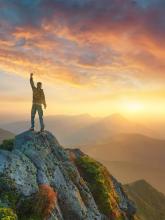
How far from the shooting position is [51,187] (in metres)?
24.1

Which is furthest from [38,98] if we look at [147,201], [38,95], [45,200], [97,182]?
[147,201]

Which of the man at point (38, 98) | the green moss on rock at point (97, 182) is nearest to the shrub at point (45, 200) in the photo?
the green moss on rock at point (97, 182)

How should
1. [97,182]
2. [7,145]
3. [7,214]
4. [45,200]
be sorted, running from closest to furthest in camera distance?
1. [7,214]
2. [45,200]
3. [97,182]
4. [7,145]

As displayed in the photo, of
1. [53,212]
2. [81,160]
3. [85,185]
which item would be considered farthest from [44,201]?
[81,160]

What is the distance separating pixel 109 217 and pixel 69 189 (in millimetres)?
5213

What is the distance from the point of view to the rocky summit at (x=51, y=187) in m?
20.9

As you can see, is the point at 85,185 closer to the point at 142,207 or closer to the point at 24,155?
the point at 24,155

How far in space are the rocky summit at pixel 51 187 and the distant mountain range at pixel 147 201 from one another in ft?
173

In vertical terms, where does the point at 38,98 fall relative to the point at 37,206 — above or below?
above

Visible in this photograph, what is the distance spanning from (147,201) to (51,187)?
90.7m

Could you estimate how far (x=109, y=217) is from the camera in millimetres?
28203

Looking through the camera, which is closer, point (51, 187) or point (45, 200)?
point (45, 200)

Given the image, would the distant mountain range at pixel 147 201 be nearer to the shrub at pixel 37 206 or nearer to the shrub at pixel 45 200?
the shrub at pixel 45 200

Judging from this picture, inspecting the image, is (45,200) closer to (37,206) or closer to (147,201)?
(37,206)
